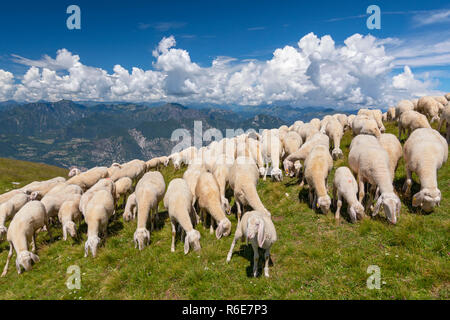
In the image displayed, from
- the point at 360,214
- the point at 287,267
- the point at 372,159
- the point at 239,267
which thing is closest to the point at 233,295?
the point at 239,267

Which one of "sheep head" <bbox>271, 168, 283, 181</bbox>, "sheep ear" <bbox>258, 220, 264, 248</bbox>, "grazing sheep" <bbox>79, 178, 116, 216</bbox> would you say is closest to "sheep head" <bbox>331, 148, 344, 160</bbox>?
"sheep head" <bbox>271, 168, 283, 181</bbox>

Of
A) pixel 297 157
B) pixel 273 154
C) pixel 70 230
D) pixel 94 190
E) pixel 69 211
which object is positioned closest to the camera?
pixel 70 230

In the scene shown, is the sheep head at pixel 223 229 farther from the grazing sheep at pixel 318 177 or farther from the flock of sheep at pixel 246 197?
the grazing sheep at pixel 318 177

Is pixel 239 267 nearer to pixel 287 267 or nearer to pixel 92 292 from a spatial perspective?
pixel 287 267

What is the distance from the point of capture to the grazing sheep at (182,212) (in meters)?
10.1

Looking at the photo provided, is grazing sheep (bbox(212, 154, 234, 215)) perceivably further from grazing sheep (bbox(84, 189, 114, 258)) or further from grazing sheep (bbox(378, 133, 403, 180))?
grazing sheep (bbox(378, 133, 403, 180))

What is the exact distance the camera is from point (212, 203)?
461 inches

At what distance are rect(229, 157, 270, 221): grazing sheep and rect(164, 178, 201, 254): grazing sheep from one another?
2.64 meters

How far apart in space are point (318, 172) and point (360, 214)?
2918mm

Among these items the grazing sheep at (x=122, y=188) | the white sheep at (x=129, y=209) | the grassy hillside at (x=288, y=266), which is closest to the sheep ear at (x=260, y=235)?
the grassy hillside at (x=288, y=266)

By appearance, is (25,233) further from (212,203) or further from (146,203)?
(212,203)

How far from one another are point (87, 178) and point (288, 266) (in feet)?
68.9

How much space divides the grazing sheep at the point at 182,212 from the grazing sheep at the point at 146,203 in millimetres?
1164

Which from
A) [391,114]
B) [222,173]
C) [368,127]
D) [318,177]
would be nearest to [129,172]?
[222,173]
